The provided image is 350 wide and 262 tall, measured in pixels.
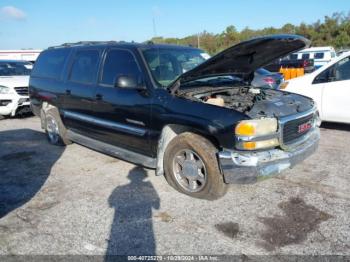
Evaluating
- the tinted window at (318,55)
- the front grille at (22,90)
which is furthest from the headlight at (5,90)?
the tinted window at (318,55)

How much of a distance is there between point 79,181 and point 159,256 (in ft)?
7.41

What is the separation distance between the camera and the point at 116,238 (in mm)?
3289

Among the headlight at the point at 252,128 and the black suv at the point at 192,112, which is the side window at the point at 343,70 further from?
the headlight at the point at 252,128

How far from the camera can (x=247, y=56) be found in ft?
14.9

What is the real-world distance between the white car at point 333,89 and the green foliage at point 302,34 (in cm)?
3392

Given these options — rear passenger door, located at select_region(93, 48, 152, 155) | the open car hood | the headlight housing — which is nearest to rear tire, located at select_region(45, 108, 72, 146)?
rear passenger door, located at select_region(93, 48, 152, 155)

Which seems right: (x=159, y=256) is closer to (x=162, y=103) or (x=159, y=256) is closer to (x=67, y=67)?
(x=162, y=103)

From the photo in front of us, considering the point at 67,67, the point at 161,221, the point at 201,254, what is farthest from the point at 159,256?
the point at 67,67

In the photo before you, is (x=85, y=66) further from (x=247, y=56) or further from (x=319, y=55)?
(x=319, y=55)

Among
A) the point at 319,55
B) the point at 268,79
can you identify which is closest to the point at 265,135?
the point at 268,79

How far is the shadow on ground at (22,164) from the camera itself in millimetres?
4359

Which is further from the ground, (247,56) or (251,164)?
(247,56)

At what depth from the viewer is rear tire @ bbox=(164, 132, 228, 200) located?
383 centimetres

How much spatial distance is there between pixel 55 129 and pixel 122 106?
103 inches
